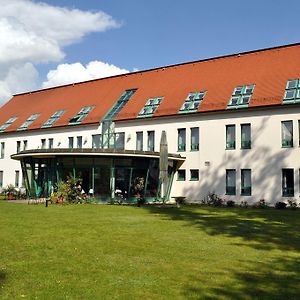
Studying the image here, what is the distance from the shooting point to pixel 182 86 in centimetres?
3688

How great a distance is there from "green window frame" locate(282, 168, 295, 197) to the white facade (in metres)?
0.21

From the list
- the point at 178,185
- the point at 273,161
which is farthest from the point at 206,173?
the point at 273,161

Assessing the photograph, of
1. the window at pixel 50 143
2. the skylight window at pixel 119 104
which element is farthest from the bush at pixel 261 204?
the window at pixel 50 143

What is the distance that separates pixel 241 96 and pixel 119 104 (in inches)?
472

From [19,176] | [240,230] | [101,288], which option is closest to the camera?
[101,288]

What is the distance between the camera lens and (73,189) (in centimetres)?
2967

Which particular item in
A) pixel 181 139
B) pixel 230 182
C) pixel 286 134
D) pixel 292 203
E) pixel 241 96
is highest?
pixel 241 96

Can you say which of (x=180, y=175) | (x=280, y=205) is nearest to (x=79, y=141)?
(x=180, y=175)

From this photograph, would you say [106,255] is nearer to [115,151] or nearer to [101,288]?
[101,288]

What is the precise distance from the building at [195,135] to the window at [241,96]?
8 cm

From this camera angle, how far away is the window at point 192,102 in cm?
3325

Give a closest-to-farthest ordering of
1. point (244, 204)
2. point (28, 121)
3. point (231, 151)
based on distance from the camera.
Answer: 1. point (244, 204)
2. point (231, 151)
3. point (28, 121)

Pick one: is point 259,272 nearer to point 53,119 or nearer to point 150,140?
point 150,140

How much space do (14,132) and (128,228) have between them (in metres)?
32.2
